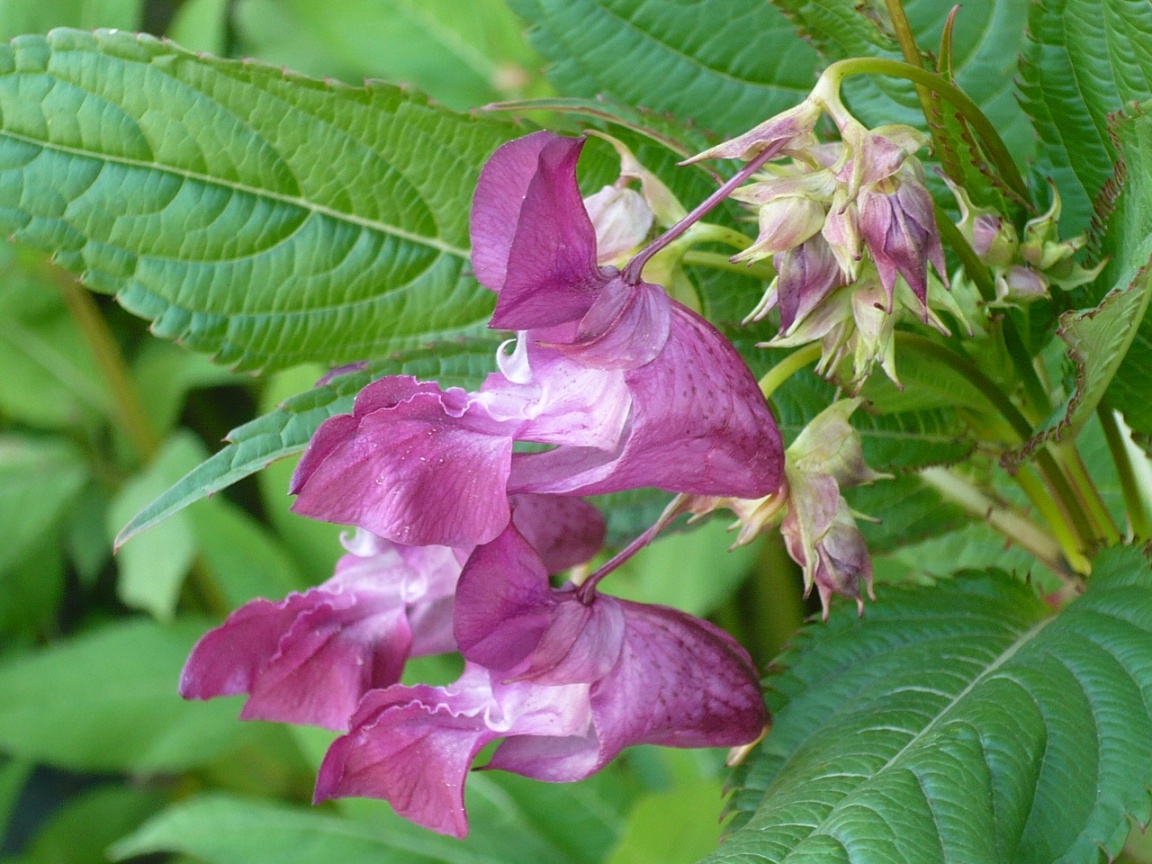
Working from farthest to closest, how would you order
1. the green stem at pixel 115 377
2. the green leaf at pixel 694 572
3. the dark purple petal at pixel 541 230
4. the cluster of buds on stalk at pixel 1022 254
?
the green stem at pixel 115 377
the green leaf at pixel 694 572
the cluster of buds on stalk at pixel 1022 254
the dark purple petal at pixel 541 230

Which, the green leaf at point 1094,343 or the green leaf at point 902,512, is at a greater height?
the green leaf at point 1094,343

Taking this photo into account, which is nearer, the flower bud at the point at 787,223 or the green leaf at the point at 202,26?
the flower bud at the point at 787,223

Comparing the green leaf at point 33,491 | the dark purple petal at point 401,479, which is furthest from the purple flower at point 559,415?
the green leaf at point 33,491

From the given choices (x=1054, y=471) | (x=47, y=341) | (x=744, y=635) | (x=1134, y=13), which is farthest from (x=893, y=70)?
(x=47, y=341)

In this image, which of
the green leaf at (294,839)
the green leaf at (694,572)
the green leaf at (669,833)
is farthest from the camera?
the green leaf at (694,572)

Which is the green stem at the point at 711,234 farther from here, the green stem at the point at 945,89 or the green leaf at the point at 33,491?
the green leaf at the point at 33,491

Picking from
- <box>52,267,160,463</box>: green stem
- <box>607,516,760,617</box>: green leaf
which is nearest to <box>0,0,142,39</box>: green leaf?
<box>52,267,160,463</box>: green stem

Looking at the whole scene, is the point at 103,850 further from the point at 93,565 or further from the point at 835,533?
the point at 835,533
